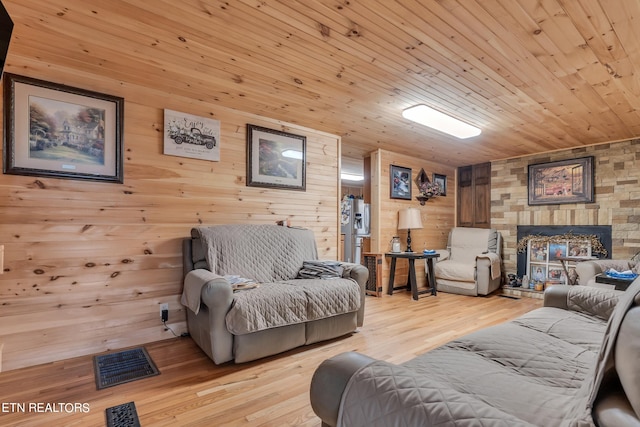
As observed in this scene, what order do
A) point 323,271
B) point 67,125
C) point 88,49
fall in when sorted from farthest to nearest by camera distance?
1. point 323,271
2. point 67,125
3. point 88,49

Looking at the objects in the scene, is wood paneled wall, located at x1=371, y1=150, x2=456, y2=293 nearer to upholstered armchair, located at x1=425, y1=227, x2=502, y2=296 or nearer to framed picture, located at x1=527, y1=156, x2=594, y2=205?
upholstered armchair, located at x1=425, y1=227, x2=502, y2=296

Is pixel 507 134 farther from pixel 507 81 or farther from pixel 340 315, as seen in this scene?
pixel 340 315

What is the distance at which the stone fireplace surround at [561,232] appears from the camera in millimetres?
4574

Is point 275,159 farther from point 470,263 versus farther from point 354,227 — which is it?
point 470,263

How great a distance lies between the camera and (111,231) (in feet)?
8.86

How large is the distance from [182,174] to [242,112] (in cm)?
93

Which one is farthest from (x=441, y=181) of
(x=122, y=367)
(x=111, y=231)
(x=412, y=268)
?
(x=122, y=367)

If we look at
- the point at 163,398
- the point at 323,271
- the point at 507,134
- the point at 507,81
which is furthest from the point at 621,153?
the point at 163,398

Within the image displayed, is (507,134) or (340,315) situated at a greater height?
(507,134)

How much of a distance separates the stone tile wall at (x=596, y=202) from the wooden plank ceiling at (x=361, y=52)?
124 centimetres

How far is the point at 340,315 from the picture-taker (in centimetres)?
289

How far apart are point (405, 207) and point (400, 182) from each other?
0.43 m

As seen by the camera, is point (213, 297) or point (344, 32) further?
point (213, 297)

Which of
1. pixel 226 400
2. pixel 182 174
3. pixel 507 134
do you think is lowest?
pixel 226 400
